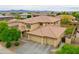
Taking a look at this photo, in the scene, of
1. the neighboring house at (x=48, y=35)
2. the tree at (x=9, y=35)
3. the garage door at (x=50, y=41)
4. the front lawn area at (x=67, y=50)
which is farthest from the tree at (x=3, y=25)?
the front lawn area at (x=67, y=50)

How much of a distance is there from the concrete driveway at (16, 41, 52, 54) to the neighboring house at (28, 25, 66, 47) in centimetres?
8

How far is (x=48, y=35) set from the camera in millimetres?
3793

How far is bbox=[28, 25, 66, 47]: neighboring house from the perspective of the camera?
12.2ft

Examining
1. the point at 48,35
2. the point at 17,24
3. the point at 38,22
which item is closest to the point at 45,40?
the point at 48,35

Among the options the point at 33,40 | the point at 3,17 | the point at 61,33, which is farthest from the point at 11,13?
the point at 61,33

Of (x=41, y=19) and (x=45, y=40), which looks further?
(x=41, y=19)

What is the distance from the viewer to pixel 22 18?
3877 mm

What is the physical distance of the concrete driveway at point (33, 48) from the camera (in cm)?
370

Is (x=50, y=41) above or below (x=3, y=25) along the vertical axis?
below

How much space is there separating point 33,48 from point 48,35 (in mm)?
344

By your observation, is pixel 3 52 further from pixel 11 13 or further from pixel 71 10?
pixel 71 10

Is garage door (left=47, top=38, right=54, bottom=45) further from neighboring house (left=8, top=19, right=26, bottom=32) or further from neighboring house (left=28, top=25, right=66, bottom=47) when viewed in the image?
neighboring house (left=8, top=19, right=26, bottom=32)

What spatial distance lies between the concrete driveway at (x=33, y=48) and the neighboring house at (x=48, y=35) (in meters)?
0.08

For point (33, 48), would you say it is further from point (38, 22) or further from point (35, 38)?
point (38, 22)
